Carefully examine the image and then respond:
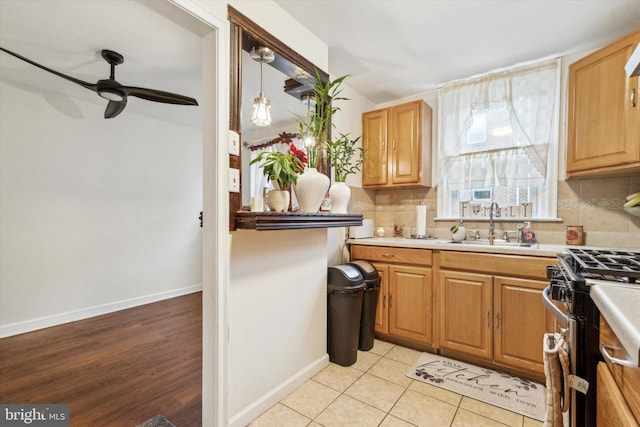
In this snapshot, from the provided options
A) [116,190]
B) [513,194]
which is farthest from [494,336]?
[116,190]

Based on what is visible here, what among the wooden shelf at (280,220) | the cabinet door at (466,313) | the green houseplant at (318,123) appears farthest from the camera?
the cabinet door at (466,313)

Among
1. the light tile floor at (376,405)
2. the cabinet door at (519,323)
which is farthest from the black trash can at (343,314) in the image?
the cabinet door at (519,323)

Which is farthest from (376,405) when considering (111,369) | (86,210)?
(86,210)

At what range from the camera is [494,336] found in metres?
2.02

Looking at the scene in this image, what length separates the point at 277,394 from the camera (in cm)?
173

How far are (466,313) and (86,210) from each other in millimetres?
4109

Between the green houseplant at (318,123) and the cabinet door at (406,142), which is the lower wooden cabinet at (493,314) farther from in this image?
the green houseplant at (318,123)

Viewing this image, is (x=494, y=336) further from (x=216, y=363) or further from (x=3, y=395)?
(x=3, y=395)

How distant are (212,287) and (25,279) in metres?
2.90

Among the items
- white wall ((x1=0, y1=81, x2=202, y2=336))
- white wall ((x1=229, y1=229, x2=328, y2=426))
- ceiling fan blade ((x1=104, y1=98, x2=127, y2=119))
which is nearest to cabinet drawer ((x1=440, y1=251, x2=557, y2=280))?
white wall ((x1=229, y1=229, x2=328, y2=426))

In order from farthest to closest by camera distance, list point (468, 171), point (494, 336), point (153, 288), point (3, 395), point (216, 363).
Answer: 1. point (153, 288)
2. point (468, 171)
3. point (494, 336)
4. point (3, 395)
5. point (216, 363)

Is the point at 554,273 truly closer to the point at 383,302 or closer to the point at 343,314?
the point at 343,314

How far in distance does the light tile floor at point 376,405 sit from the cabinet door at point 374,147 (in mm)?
1778

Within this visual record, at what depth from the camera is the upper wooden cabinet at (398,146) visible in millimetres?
2738
